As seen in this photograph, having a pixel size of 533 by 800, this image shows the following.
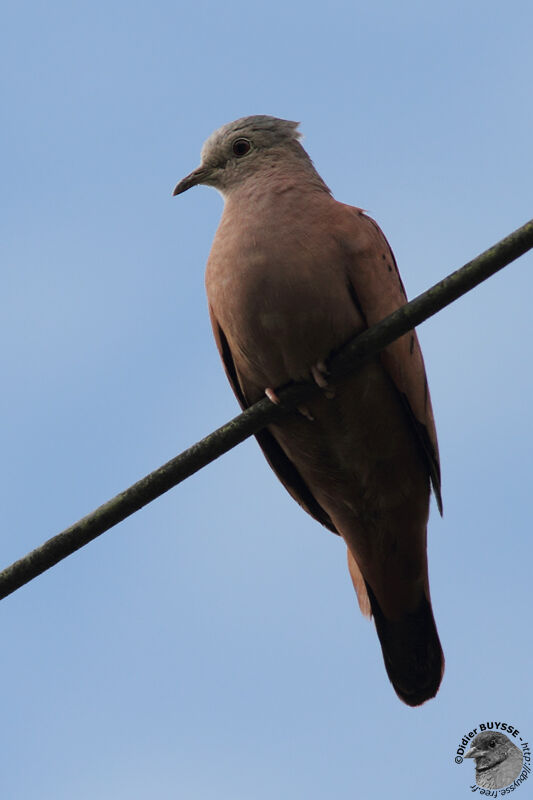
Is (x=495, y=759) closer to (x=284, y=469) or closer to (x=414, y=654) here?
(x=414, y=654)

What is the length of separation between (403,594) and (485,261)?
112 inches

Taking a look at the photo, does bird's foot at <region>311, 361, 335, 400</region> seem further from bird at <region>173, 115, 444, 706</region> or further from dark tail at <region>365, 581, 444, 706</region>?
dark tail at <region>365, 581, 444, 706</region>

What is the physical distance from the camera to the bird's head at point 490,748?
18.6ft

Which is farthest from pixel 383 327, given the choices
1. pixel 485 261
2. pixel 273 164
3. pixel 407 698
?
pixel 407 698

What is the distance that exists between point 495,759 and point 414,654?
708 mm

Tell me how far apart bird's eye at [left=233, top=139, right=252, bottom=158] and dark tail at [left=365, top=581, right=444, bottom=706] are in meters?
2.45

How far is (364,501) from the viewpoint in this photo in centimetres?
539

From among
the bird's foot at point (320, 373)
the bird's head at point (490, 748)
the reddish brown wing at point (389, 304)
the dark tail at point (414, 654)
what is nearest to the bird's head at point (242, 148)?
the reddish brown wing at point (389, 304)

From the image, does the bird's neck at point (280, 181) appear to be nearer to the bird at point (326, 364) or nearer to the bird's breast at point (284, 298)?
the bird at point (326, 364)

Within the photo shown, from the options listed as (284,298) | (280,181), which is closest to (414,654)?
(284,298)

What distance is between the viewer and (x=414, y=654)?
563 centimetres

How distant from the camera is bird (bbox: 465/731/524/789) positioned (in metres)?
5.47

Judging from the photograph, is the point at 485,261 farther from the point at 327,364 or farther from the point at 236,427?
the point at 327,364

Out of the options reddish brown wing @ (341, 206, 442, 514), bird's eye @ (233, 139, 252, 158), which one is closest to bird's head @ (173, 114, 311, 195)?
bird's eye @ (233, 139, 252, 158)
